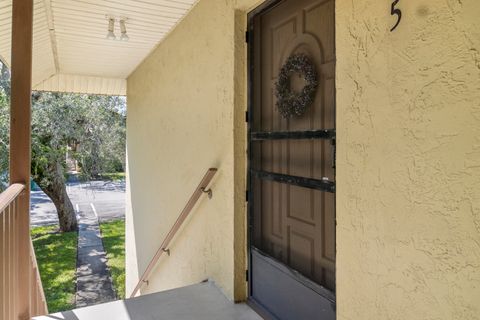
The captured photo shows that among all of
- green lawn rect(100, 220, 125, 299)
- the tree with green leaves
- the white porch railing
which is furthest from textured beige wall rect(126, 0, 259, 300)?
the tree with green leaves

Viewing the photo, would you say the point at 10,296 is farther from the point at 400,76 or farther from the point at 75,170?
the point at 75,170

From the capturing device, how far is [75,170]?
39.2ft

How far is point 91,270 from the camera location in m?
9.05

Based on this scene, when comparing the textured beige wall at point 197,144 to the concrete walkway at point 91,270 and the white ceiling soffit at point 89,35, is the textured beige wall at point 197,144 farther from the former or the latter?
the concrete walkway at point 91,270

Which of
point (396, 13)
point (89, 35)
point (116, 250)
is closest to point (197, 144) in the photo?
point (89, 35)

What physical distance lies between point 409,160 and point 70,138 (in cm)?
988

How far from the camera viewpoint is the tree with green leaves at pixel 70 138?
30.5ft

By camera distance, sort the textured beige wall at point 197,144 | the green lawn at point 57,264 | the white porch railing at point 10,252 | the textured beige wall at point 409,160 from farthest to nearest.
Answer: the green lawn at point 57,264, the textured beige wall at point 197,144, the white porch railing at point 10,252, the textured beige wall at point 409,160

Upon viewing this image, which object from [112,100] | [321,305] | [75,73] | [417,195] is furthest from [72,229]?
[417,195]

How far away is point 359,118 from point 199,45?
2138 millimetres

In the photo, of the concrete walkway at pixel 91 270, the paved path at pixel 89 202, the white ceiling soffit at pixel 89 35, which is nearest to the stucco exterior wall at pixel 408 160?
the white ceiling soffit at pixel 89 35

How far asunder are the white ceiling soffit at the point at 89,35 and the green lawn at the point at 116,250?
4660 millimetres

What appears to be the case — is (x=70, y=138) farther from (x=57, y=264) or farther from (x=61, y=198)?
(x=57, y=264)

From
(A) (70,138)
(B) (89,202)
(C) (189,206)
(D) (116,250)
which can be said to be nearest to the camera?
Result: (C) (189,206)
